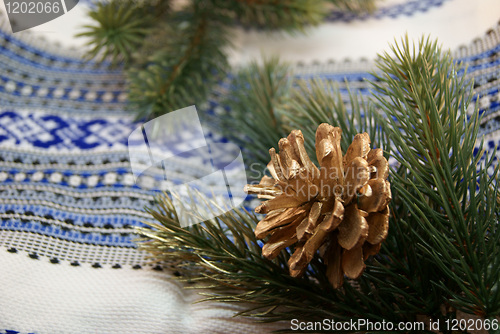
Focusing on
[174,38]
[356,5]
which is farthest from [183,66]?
[356,5]

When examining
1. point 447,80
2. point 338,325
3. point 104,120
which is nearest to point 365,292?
point 338,325

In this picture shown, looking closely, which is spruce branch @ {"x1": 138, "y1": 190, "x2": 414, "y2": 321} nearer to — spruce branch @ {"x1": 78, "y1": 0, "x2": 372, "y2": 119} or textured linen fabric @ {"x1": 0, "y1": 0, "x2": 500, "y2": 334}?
textured linen fabric @ {"x1": 0, "y1": 0, "x2": 500, "y2": 334}

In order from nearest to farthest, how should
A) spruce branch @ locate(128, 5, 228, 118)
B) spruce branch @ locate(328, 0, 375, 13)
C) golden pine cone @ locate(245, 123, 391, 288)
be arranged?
golden pine cone @ locate(245, 123, 391, 288)
spruce branch @ locate(128, 5, 228, 118)
spruce branch @ locate(328, 0, 375, 13)

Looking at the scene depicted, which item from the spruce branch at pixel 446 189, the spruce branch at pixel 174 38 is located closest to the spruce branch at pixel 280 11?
the spruce branch at pixel 174 38

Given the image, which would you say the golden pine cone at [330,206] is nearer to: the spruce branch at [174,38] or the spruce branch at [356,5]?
the spruce branch at [174,38]

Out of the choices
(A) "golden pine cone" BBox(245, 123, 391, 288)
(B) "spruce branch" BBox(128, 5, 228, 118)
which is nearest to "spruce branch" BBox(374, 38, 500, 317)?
(A) "golden pine cone" BBox(245, 123, 391, 288)

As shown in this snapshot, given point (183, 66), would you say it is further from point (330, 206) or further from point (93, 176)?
point (330, 206)
